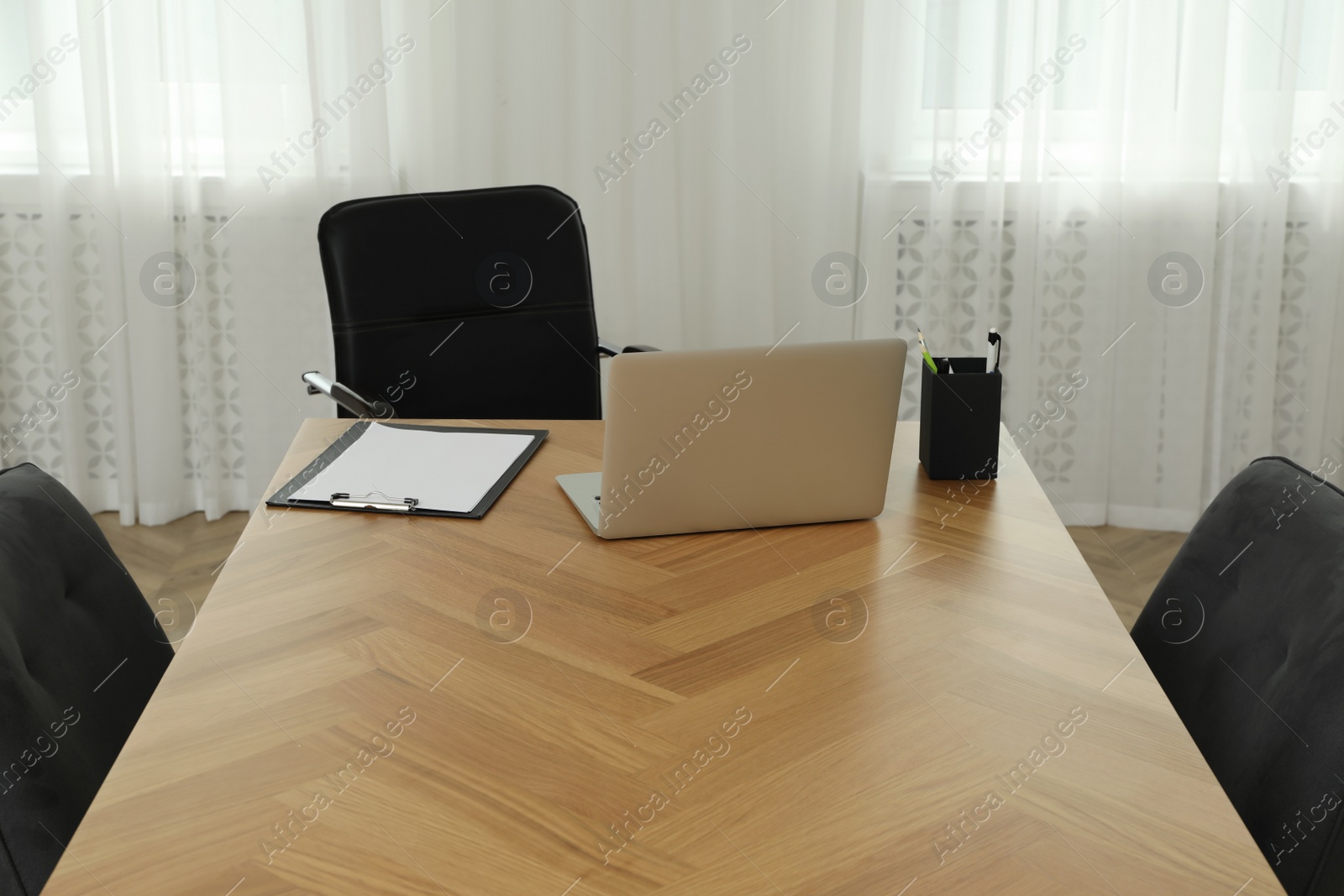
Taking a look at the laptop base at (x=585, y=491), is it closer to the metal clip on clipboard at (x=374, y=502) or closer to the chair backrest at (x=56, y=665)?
the metal clip on clipboard at (x=374, y=502)

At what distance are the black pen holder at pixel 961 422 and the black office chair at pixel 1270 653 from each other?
30 cm

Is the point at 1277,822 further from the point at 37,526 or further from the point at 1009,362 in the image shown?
the point at 1009,362

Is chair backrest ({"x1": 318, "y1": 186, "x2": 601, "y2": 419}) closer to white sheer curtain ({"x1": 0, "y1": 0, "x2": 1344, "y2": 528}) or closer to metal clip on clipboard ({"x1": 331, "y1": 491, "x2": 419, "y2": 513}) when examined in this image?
metal clip on clipboard ({"x1": 331, "y1": 491, "x2": 419, "y2": 513})

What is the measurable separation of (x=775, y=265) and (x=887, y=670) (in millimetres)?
2198

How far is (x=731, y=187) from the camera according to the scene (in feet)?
9.91

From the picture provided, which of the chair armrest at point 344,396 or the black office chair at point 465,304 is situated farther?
the black office chair at point 465,304

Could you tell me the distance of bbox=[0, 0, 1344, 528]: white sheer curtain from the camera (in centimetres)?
291

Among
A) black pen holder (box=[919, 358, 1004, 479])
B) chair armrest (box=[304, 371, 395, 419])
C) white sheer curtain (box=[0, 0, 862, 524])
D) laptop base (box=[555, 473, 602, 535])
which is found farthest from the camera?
white sheer curtain (box=[0, 0, 862, 524])

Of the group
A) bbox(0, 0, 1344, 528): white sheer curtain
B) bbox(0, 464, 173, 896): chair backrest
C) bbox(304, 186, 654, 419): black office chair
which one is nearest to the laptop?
bbox(0, 464, 173, 896): chair backrest

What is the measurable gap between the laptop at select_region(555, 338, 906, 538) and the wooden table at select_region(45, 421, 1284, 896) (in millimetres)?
42

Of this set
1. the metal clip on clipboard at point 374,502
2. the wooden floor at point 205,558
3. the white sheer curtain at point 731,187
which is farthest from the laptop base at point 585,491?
the white sheer curtain at point 731,187

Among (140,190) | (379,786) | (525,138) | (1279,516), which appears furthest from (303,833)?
(140,190)

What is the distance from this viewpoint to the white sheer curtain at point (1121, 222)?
2.92 metres

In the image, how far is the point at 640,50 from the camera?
2.92 meters
